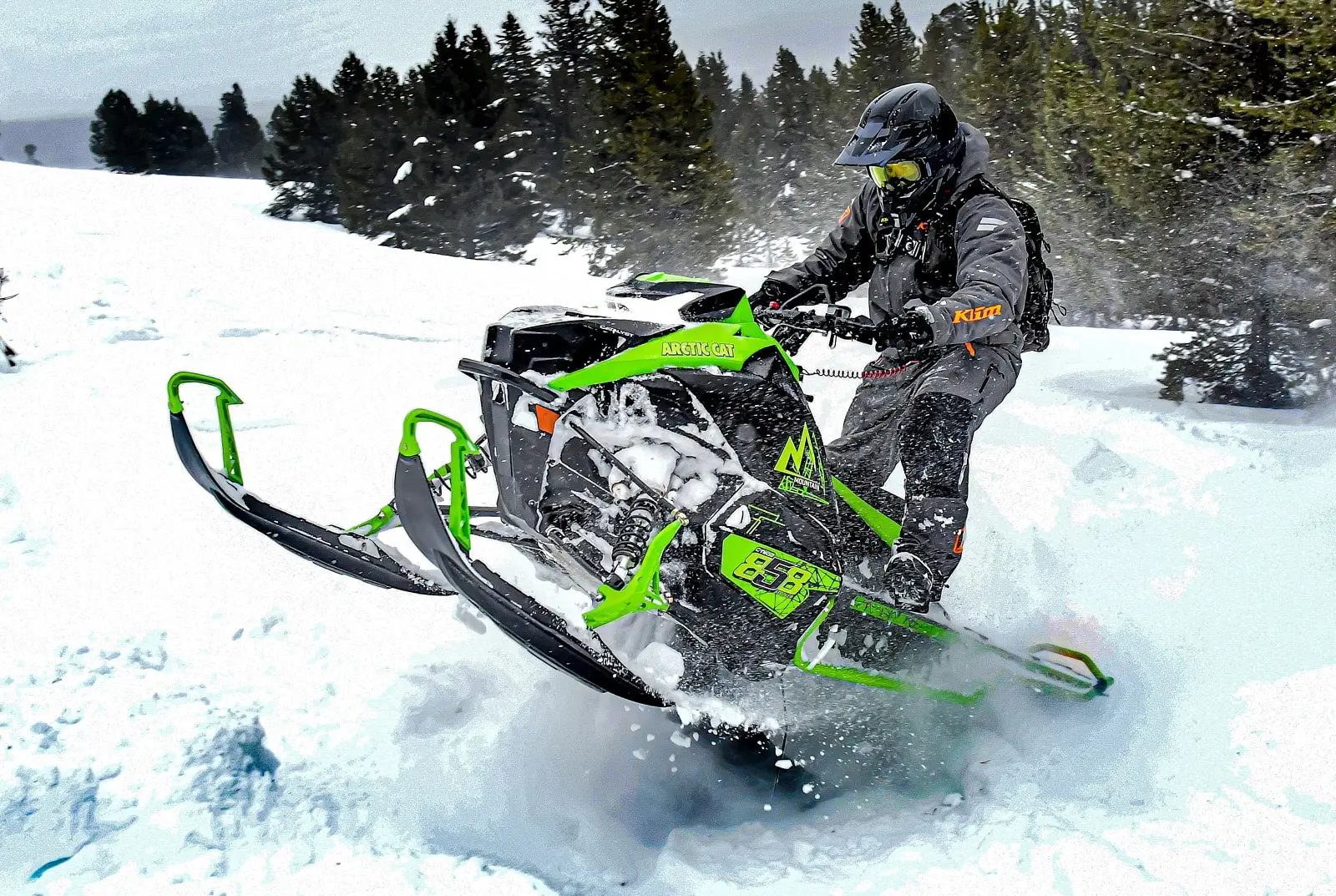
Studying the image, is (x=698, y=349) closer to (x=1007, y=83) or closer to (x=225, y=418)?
(x=225, y=418)

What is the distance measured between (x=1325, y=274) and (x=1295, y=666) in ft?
22.6

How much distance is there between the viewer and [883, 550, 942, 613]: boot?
3.23m

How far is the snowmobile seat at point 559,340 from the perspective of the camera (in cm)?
266

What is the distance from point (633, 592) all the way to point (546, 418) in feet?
1.96

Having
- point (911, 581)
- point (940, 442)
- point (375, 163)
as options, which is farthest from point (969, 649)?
point (375, 163)

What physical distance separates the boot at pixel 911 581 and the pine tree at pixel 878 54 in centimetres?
3259

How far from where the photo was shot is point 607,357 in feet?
8.87

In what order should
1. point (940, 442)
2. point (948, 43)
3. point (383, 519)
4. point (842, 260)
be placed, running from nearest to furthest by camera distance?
point (383, 519)
point (940, 442)
point (842, 260)
point (948, 43)

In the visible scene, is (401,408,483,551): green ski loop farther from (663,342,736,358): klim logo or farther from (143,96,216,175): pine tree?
(143,96,216,175): pine tree

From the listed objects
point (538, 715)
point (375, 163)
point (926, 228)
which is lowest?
point (538, 715)

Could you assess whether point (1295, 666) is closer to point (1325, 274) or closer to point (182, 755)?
point (182, 755)

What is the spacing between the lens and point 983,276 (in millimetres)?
3230

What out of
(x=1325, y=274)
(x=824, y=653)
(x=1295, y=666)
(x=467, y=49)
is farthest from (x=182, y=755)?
A: (x=467, y=49)

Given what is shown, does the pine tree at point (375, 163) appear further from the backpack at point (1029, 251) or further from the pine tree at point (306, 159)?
the backpack at point (1029, 251)
